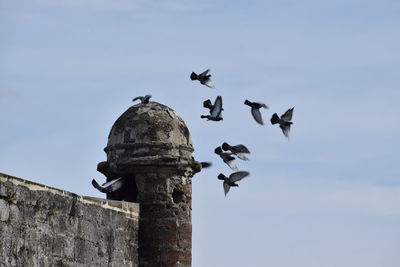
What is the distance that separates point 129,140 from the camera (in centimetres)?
1244

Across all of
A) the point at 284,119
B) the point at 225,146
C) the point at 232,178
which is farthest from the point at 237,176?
the point at 284,119

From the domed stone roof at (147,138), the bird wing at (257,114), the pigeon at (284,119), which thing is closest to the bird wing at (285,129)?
the pigeon at (284,119)

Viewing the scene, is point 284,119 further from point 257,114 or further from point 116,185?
point 116,185

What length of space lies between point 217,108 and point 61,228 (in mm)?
2460

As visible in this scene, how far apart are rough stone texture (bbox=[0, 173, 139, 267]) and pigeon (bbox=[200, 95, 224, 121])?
1.20 metres

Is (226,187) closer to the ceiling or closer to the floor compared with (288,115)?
closer to the floor

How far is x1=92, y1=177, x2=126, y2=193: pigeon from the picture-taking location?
1230 cm

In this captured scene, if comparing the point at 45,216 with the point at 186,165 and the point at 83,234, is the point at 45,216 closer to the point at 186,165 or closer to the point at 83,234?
the point at 83,234

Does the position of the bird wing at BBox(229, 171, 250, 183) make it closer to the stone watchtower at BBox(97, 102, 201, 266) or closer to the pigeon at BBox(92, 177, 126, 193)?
the stone watchtower at BBox(97, 102, 201, 266)

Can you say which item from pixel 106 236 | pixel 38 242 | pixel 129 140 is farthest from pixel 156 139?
pixel 38 242

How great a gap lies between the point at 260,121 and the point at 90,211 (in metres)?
2.16

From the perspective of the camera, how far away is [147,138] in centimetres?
1239

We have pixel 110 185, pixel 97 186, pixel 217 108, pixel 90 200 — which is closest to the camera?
pixel 90 200

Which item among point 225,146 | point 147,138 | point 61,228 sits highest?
point 225,146
